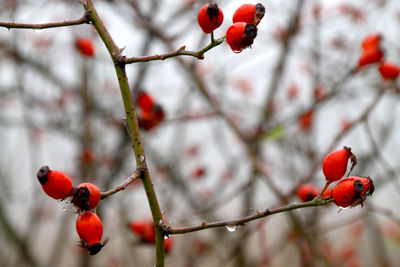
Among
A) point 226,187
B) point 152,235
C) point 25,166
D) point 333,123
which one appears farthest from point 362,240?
point 152,235

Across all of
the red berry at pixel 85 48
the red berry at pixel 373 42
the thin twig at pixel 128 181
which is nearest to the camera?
the thin twig at pixel 128 181

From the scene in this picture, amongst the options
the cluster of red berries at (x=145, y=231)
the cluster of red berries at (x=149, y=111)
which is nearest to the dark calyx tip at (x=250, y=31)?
the cluster of red berries at (x=145, y=231)

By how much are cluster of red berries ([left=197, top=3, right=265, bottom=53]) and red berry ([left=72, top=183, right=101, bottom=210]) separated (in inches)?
20.7

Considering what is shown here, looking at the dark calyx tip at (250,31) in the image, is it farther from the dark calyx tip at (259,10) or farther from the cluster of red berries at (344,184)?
the cluster of red berries at (344,184)

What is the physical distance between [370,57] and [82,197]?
1.95m

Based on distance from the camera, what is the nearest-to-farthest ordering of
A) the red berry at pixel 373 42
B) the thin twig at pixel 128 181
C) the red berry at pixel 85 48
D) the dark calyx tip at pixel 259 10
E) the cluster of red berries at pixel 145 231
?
1. the thin twig at pixel 128 181
2. the dark calyx tip at pixel 259 10
3. the cluster of red berries at pixel 145 231
4. the red berry at pixel 373 42
5. the red berry at pixel 85 48

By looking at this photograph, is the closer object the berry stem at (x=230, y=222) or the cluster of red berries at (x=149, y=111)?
the berry stem at (x=230, y=222)

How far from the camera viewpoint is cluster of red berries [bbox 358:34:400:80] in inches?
91.7

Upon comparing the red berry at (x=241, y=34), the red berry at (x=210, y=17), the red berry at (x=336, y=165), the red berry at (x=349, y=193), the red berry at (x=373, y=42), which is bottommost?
the red berry at (x=349, y=193)

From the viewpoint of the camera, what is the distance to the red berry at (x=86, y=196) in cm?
104

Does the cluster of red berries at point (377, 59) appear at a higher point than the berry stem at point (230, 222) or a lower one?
higher

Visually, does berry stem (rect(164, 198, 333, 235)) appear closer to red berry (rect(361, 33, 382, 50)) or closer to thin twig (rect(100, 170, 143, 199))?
thin twig (rect(100, 170, 143, 199))

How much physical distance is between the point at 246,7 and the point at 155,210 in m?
0.60

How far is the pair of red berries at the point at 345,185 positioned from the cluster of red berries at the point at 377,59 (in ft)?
4.53
